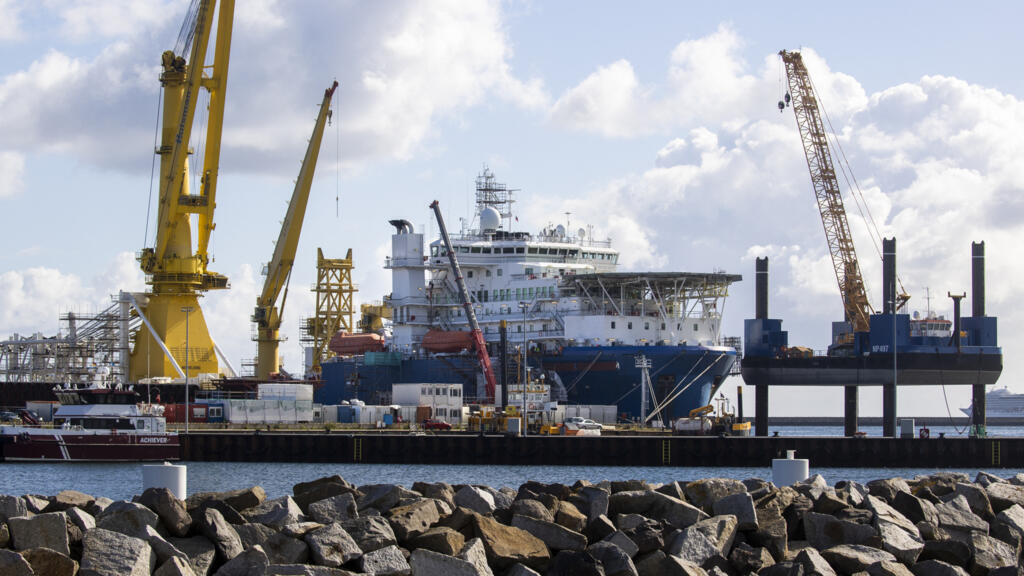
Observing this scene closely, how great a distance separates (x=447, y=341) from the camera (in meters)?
71.4

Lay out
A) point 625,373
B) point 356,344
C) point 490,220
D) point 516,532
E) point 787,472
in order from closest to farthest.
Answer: point 516,532 < point 787,472 < point 625,373 < point 356,344 < point 490,220

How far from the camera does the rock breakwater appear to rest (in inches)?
569

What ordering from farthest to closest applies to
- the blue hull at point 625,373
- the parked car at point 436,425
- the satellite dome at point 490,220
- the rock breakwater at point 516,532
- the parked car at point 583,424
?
the satellite dome at point 490,220
the blue hull at point 625,373
the parked car at point 436,425
the parked car at point 583,424
the rock breakwater at point 516,532

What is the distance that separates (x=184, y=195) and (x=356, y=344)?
55.3 feet

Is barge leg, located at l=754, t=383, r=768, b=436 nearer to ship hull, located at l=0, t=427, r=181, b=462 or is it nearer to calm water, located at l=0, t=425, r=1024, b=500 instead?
calm water, located at l=0, t=425, r=1024, b=500

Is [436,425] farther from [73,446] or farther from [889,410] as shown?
[889,410]

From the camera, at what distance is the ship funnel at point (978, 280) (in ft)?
223

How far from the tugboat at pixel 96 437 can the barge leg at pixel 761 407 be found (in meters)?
29.0

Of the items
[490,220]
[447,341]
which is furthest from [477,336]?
[490,220]

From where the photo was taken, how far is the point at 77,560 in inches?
564

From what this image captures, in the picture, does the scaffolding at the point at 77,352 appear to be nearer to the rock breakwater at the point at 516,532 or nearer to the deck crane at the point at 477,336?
the deck crane at the point at 477,336

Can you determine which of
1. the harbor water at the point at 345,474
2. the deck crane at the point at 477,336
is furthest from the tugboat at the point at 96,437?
the deck crane at the point at 477,336

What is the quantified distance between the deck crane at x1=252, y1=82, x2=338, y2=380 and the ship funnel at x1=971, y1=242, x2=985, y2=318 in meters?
34.3

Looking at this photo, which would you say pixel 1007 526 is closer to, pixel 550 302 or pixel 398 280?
pixel 550 302
